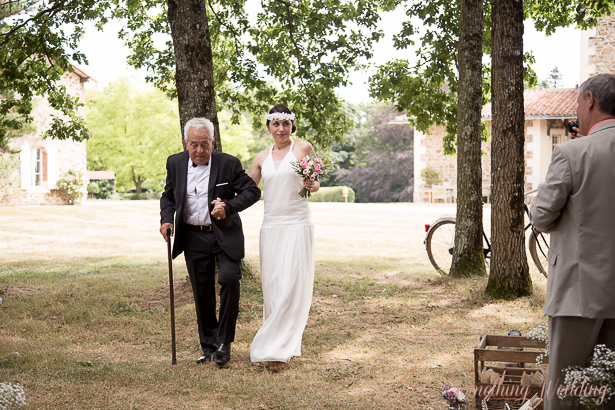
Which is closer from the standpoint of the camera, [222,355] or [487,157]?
[222,355]

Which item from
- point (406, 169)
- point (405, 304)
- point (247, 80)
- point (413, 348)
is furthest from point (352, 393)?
point (406, 169)

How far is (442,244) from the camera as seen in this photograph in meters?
9.23

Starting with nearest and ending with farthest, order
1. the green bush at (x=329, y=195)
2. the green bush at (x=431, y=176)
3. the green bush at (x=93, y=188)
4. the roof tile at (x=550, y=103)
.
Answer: the roof tile at (x=550, y=103)
the green bush at (x=431, y=176)
the green bush at (x=93, y=188)
the green bush at (x=329, y=195)

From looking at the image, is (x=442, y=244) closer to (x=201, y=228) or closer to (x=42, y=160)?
(x=201, y=228)

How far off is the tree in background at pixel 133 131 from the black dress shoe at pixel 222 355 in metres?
33.2

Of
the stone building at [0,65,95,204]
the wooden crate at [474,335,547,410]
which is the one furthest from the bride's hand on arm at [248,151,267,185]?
the stone building at [0,65,95,204]

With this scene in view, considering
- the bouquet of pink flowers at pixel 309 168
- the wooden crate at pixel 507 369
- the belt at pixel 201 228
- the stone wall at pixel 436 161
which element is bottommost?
the wooden crate at pixel 507 369

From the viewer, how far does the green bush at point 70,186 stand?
23761 millimetres

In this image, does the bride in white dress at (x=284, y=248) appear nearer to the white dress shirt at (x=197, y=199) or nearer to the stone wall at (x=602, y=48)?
the white dress shirt at (x=197, y=199)

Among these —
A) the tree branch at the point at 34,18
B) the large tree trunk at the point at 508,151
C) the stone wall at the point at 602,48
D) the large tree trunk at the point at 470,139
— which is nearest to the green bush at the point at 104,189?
the stone wall at the point at 602,48

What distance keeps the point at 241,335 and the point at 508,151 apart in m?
3.54

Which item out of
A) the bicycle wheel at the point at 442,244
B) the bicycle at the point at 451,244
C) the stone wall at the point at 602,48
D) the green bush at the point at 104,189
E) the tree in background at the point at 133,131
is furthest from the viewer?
the green bush at the point at 104,189

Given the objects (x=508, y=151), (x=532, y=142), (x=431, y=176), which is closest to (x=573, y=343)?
(x=508, y=151)

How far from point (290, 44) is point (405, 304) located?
5.38 metres
